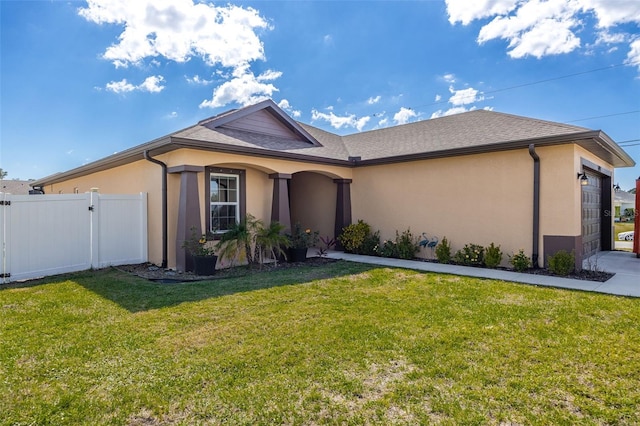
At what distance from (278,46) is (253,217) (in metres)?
7.55

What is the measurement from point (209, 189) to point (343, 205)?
4.86 meters

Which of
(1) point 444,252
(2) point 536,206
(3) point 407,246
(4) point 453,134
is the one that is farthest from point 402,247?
(4) point 453,134

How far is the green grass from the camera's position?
8.47 ft

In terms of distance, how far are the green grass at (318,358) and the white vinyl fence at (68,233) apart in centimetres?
157

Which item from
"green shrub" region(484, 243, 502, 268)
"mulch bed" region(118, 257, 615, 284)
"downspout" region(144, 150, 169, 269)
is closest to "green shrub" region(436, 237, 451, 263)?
"green shrub" region(484, 243, 502, 268)

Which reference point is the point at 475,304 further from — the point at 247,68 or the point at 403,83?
the point at 247,68

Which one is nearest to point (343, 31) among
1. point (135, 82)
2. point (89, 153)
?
point (135, 82)

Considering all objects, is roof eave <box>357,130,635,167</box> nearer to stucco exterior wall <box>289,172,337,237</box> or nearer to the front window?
stucco exterior wall <box>289,172,337,237</box>

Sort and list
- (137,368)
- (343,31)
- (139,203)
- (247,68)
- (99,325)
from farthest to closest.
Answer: (247,68), (343,31), (139,203), (99,325), (137,368)

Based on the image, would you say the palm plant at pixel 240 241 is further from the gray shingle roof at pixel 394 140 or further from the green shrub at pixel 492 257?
the green shrub at pixel 492 257

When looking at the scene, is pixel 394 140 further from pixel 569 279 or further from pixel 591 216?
pixel 569 279

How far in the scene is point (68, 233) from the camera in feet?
25.7

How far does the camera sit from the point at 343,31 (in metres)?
11.8

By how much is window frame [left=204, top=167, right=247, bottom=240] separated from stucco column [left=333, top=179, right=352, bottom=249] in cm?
372
